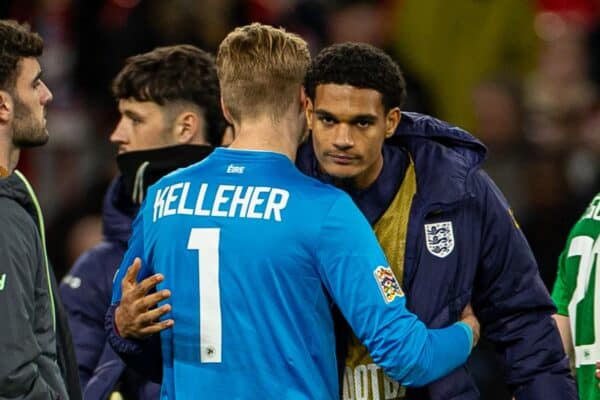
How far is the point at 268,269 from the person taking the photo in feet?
13.9

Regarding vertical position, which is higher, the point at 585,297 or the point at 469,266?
the point at 469,266

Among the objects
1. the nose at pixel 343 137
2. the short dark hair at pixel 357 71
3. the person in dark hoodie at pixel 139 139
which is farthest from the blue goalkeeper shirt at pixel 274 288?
the person in dark hoodie at pixel 139 139

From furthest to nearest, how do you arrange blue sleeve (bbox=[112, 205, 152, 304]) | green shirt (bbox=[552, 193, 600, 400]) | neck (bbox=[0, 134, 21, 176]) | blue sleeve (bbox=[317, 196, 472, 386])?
green shirt (bbox=[552, 193, 600, 400]) < neck (bbox=[0, 134, 21, 176]) < blue sleeve (bbox=[112, 205, 152, 304]) < blue sleeve (bbox=[317, 196, 472, 386])

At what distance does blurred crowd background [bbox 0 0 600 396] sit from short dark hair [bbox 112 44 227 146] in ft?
9.98

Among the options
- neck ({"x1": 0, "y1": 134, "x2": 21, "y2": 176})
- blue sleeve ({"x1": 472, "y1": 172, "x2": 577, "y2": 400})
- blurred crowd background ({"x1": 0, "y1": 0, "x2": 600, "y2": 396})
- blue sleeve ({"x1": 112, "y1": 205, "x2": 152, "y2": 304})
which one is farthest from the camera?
blurred crowd background ({"x1": 0, "y1": 0, "x2": 600, "y2": 396})

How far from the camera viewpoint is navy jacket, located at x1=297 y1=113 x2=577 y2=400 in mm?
4594

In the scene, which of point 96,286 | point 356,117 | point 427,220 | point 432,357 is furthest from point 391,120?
point 96,286

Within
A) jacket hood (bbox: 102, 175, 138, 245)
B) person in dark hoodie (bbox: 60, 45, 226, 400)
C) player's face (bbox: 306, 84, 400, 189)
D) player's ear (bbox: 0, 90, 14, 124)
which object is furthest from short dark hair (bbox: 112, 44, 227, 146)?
player's face (bbox: 306, 84, 400, 189)

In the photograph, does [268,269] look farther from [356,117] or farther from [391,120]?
[391,120]

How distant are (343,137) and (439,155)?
16.6 inches

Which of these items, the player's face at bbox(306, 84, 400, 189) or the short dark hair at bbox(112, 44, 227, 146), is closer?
the player's face at bbox(306, 84, 400, 189)

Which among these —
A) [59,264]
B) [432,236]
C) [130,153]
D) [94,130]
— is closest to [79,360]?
[130,153]

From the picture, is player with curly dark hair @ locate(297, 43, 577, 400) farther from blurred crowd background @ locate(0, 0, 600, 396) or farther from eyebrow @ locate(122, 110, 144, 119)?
blurred crowd background @ locate(0, 0, 600, 396)

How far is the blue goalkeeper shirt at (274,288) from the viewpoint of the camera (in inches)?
164
